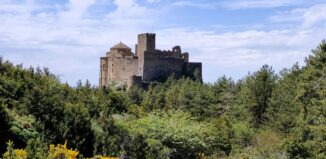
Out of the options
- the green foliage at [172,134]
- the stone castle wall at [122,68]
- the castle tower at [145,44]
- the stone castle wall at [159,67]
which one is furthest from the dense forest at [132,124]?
the castle tower at [145,44]

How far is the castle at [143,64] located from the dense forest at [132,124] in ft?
128

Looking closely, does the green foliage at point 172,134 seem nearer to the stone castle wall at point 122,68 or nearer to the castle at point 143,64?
the castle at point 143,64

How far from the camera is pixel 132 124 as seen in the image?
72.5 ft

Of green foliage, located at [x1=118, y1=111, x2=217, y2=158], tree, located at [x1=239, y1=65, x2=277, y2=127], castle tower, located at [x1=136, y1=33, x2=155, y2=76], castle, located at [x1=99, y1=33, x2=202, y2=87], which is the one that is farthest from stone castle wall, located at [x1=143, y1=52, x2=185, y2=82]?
green foliage, located at [x1=118, y1=111, x2=217, y2=158]

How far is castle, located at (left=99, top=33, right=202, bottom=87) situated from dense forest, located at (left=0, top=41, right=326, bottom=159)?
128ft

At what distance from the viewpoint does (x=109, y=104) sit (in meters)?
25.2

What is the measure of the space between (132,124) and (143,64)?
59.2 m

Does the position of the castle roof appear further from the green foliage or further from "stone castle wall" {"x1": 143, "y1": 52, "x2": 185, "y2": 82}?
the green foliage

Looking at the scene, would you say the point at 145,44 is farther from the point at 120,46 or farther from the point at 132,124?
the point at 132,124

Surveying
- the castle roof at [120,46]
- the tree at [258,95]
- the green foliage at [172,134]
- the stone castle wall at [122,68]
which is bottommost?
the green foliage at [172,134]

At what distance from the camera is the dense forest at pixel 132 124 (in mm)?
17109

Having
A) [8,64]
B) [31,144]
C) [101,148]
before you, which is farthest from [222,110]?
[31,144]

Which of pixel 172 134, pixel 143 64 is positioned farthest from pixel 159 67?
pixel 172 134

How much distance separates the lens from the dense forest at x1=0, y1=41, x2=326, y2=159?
56.1ft
